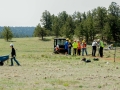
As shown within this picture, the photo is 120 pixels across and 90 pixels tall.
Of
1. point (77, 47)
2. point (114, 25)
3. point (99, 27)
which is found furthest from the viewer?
point (99, 27)

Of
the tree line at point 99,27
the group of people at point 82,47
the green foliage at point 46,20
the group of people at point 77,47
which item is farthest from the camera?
the green foliage at point 46,20

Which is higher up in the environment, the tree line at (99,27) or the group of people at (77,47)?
the tree line at (99,27)

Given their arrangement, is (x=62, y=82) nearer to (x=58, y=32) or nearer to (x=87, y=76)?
(x=87, y=76)

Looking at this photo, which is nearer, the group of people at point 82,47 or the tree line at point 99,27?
the group of people at point 82,47

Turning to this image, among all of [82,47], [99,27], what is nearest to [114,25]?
[99,27]

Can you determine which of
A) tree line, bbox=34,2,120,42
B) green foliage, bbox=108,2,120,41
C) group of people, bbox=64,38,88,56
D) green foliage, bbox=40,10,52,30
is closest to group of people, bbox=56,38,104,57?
group of people, bbox=64,38,88,56

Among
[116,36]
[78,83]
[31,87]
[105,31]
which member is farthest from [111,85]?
[116,36]

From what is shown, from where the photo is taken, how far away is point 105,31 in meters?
80.8

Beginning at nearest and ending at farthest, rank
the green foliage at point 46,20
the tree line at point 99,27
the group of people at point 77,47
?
1. the group of people at point 77,47
2. the tree line at point 99,27
3. the green foliage at point 46,20

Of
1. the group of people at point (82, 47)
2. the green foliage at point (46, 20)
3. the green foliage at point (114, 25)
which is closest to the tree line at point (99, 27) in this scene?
the green foliage at point (114, 25)

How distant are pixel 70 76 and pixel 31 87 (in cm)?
381

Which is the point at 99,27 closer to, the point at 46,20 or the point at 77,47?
the point at 46,20

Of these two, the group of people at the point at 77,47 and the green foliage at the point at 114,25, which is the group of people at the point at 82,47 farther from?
the green foliage at the point at 114,25

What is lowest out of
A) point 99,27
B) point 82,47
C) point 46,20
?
point 82,47
